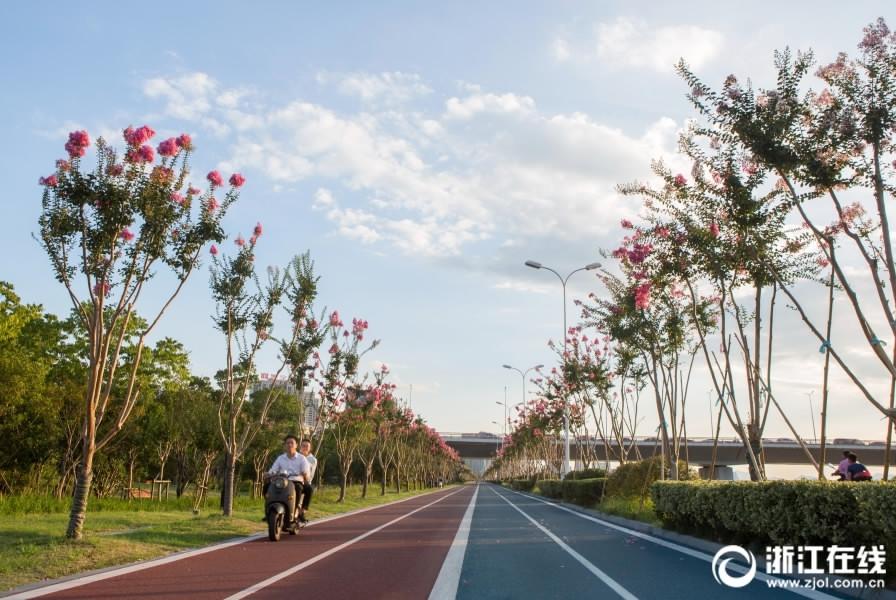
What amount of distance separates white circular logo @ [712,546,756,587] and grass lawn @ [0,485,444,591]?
7320 millimetres

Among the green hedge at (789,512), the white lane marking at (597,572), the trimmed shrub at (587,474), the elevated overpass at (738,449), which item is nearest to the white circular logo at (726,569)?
the green hedge at (789,512)

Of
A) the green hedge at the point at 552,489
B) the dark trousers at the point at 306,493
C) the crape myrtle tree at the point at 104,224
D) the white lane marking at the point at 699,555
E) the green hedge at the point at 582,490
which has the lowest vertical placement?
the green hedge at the point at 552,489

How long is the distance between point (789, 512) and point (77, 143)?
10808 millimetres

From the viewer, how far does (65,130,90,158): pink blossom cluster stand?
10.6m

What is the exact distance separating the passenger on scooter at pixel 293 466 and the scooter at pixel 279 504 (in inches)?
11.2

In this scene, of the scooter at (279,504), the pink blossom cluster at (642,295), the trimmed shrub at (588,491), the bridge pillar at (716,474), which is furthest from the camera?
the bridge pillar at (716,474)

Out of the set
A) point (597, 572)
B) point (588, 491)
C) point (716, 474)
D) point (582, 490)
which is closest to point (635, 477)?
point (588, 491)

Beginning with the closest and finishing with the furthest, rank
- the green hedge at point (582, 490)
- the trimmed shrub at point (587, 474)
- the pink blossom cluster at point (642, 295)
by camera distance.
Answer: the pink blossom cluster at point (642, 295)
the green hedge at point (582, 490)
the trimmed shrub at point (587, 474)

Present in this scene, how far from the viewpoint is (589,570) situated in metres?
9.27

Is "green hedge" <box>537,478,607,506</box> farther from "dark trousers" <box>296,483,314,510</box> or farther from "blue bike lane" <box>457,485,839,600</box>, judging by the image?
"dark trousers" <box>296,483,314,510</box>

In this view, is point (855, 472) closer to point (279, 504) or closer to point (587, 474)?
point (279, 504)

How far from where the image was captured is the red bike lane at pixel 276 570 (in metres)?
7.16

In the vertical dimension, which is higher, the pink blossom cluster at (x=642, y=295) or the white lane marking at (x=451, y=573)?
the pink blossom cluster at (x=642, y=295)

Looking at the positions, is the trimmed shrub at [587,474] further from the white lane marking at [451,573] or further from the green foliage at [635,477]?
the white lane marking at [451,573]
